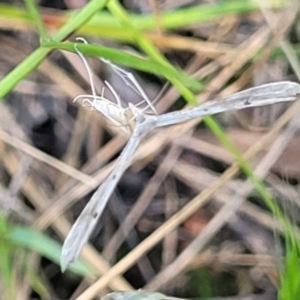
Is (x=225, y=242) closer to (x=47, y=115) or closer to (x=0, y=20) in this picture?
(x=47, y=115)

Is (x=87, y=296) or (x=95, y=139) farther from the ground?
(x=95, y=139)

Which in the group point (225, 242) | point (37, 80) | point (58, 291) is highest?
point (37, 80)

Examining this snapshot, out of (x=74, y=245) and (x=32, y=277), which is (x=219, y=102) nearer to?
(x=74, y=245)

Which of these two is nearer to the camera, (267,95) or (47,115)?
(267,95)

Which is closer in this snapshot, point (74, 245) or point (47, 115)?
point (74, 245)

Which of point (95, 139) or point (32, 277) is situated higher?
point (95, 139)

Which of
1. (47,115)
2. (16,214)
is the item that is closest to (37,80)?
(47,115)

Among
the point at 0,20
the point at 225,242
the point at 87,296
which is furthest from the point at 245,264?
the point at 0,20
